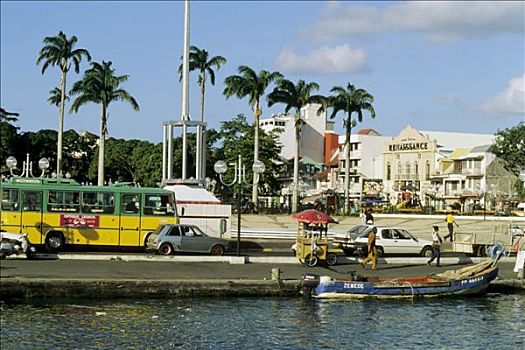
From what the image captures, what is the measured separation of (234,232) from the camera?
145ft

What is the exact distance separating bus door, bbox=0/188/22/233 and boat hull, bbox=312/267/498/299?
13023 mm

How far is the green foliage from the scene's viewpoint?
298ft

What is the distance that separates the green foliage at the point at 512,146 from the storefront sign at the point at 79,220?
6530cm

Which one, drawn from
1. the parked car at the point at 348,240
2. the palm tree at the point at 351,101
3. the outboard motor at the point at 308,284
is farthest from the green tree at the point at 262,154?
the outboard motor at the point at 308,284

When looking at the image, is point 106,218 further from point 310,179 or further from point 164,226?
point 310,179

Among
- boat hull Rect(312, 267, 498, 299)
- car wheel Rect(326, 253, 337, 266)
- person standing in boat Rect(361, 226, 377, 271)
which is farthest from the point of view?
car wheel Rect(326, 253, 337, 266)

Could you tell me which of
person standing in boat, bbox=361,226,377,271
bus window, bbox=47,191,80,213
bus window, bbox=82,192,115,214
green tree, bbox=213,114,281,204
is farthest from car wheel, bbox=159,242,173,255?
green tree, bbox=213,114,281,204

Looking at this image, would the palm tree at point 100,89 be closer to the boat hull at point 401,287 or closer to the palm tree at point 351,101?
the palm tree at point 351,101

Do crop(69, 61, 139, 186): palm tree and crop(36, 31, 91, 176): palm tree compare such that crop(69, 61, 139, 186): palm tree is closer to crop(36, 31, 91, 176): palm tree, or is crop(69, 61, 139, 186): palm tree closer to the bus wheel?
crop(36, 31, 91, 176): palm tree

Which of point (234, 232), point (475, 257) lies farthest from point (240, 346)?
point (234, 232)

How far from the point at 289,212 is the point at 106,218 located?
4036cm

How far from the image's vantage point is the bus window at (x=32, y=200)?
33781mm

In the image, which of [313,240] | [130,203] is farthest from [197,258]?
[130,203]

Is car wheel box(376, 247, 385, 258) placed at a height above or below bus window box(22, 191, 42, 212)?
below
